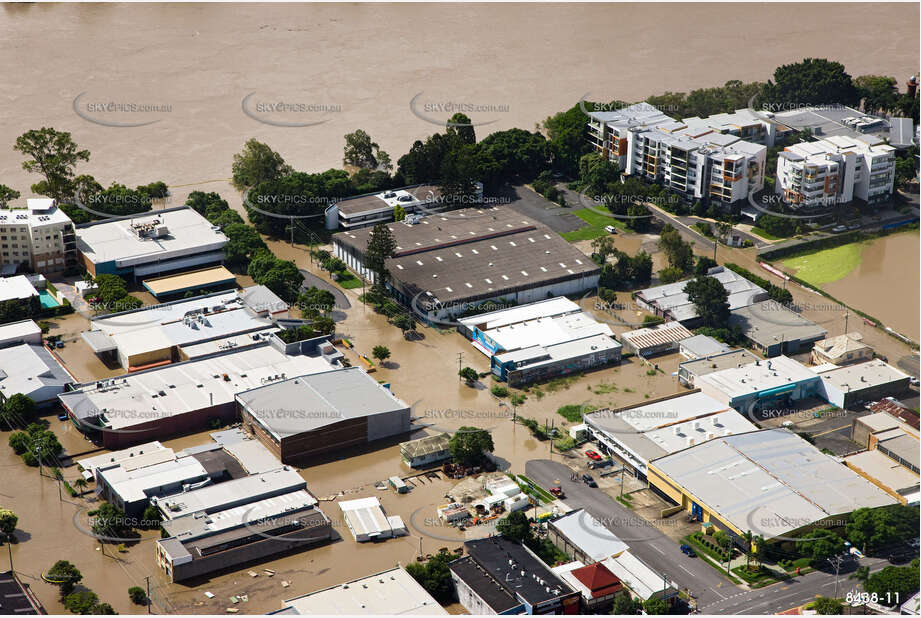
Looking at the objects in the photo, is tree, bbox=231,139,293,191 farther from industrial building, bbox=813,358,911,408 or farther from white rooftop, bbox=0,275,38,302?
industrial building, bbox=813,358,911,408

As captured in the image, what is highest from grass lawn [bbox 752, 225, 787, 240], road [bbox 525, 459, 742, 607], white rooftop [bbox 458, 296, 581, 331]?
grass lawn [bbox 752, 225, 787, 240]

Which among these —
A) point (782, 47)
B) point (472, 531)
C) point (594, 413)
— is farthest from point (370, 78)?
point (472, 531)

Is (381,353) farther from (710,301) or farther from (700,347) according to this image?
(710,301)

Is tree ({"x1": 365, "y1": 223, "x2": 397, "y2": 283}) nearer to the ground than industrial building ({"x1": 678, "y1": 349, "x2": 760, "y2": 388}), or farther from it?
farther from it

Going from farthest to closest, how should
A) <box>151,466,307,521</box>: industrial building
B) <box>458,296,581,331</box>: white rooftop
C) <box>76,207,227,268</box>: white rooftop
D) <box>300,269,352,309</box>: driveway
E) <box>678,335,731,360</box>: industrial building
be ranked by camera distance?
<box>76,207,227,268</box>: white rooftop, <box>300,269,352,309</box>: driveway, <box>458,296,581,331</box>: white rooftop, <box>678,335,731,360</box>: industrial building, <box>151,466,307,521</box>: industrial building

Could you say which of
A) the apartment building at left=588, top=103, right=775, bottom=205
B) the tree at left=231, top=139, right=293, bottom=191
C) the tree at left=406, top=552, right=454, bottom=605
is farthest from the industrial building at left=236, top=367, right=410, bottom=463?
the apartment building at left=588, top=103, right=775, bottom=205

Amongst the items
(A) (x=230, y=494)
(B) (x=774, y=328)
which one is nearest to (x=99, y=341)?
(A) (x=230, y=494)
